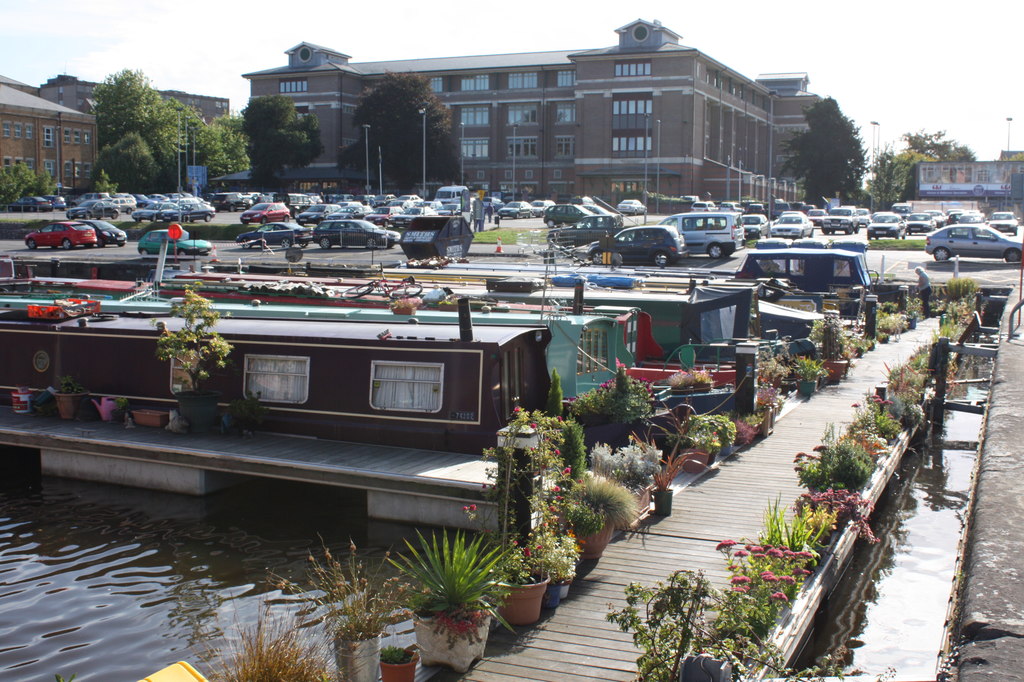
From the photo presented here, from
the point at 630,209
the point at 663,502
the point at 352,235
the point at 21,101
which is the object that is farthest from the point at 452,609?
the point at 21,101

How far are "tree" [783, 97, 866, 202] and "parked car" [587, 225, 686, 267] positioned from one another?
57884 mm

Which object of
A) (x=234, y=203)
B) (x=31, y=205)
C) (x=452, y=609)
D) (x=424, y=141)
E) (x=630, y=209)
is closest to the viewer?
(x=452, y=609)

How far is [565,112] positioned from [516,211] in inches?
1266

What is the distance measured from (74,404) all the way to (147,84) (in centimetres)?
10765

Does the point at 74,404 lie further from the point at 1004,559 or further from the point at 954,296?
the point at 954,296

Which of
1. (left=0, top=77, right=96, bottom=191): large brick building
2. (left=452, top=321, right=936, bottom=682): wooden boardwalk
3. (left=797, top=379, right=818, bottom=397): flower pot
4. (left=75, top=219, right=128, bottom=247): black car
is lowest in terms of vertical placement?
(left=452, top=321, right=936, bottom=682): wooden boardwalk

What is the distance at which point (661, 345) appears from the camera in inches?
802

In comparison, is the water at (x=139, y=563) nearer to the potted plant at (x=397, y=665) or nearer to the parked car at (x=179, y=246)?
the potted plant at (x=397, y=665)

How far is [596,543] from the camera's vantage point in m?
9.95

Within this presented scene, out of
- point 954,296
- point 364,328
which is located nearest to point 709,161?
point 954,296

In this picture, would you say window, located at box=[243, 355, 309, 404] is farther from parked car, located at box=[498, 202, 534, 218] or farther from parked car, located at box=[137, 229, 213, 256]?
parked car, located at box=[498, 202, 534, 218]

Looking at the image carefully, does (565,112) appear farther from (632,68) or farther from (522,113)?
(632,68)

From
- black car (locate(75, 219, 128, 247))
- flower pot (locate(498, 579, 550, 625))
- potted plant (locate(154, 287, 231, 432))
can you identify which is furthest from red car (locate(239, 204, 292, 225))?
flower pot (locate(498, 579, 550, 625))

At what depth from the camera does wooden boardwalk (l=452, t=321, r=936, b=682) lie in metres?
7.91
